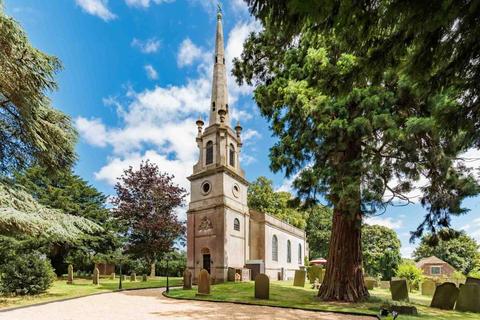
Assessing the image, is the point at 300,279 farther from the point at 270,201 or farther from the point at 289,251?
the point at 270,201

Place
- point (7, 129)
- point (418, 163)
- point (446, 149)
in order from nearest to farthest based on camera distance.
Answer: point (446, 149) → point (418, 163) → point (7, 129)

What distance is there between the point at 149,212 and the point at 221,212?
28.0ft

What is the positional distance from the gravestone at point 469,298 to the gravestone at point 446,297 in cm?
31

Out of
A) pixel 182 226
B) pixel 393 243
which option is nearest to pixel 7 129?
pixel 182 226

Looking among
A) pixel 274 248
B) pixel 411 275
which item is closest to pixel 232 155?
pixel 274 248

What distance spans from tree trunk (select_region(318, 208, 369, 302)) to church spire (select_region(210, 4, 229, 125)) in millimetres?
15062

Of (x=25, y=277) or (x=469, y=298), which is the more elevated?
(x=25, y=277)

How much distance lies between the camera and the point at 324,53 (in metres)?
10.7

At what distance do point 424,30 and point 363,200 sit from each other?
7.59 m

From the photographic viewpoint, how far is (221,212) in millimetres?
23047

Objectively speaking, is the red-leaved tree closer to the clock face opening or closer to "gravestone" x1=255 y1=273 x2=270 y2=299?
the clock face opening

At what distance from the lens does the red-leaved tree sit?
89.4 ft

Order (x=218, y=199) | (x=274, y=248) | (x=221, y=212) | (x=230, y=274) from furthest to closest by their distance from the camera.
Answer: (x=274, y=248) → (x=218, y=199) → (x=221, y=212) → (x=230, y=274)

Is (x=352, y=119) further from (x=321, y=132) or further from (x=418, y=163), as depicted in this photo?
(x=418, y=163)
